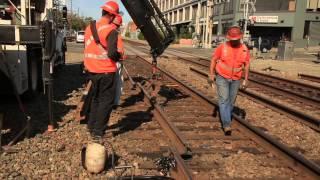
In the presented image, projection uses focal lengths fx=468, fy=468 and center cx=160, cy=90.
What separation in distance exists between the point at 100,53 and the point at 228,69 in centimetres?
237

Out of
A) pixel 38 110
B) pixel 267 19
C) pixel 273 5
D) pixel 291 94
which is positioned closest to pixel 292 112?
pixel 291 94

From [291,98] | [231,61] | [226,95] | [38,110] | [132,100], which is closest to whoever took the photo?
[231,61]

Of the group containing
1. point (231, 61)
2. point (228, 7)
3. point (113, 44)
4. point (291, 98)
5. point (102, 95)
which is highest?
point (228, 7)

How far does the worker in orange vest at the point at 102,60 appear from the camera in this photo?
682 centimetres

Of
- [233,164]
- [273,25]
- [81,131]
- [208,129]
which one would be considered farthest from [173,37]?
[273,25]

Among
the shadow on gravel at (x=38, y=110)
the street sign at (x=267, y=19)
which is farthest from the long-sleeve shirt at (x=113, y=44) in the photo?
the street sign at (x=267, y=19)

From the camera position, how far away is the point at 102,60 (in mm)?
6930

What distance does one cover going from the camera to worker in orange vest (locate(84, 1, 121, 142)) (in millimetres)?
6820

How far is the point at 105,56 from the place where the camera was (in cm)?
695

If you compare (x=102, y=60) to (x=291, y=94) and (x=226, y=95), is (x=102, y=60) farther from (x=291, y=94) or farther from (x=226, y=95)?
(x=291, y=94)

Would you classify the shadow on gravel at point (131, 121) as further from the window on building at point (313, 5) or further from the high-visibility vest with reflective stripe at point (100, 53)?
the window on building at point (313, 5)

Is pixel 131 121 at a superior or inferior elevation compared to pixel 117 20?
inferior

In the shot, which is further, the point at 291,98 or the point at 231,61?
the point at 291,98

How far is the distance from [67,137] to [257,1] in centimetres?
6818
